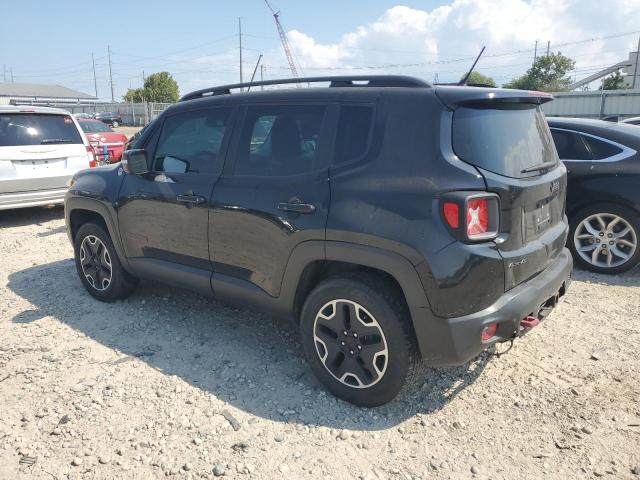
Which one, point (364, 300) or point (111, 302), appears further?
point (111, 302)

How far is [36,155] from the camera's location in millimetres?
7824

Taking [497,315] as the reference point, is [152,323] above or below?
below

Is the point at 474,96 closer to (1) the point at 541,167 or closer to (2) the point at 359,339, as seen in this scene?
(1) the point at 541,167

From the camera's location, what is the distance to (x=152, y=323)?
435 centimetres

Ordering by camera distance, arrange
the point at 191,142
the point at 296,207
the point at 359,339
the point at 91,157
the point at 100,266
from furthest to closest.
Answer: the point at 91,157, the point at 100,266, the point at 191,142, the point at 296,207, the point at 359,339

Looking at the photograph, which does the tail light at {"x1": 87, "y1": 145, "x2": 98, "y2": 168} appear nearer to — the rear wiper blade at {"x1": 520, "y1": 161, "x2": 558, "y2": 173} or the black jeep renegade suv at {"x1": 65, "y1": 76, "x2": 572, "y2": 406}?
the black jeep renegade suv at {"x1": 65, "y1": 76, "x2": 572, "y2": 406}

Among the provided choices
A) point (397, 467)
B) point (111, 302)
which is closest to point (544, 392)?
point (397, 467)

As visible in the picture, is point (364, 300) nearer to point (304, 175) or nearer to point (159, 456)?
point (304, 175)

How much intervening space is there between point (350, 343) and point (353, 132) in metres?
1.24

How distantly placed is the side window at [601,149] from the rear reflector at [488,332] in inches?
140

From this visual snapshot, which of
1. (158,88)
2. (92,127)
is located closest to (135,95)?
(158,88)

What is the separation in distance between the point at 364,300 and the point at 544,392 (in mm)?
1367

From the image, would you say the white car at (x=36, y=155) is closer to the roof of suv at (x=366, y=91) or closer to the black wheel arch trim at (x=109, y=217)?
the black wheel arch trim at (x=109, y=217)

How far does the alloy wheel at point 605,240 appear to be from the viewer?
5273 mm
